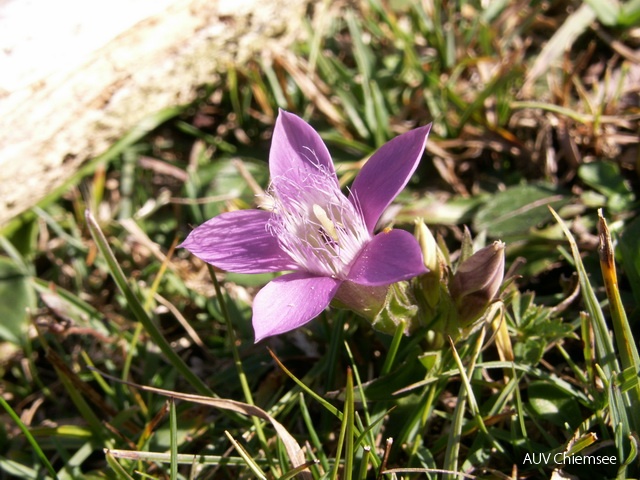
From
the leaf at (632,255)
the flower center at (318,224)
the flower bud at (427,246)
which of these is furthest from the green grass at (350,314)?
the flower center at (318,224)

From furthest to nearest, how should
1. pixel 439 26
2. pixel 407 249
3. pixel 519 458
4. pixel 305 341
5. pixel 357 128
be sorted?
pixel 439 26 < pixel 357 128 < pixel 305 341 < pixel 519 458 < pixel 407 249

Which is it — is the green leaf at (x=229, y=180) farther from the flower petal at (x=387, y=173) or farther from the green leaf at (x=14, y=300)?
the flower petal at (x=387, y=173)

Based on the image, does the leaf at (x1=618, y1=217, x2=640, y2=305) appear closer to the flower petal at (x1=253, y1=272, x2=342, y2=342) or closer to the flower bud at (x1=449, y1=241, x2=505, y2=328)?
the flower bud at (x1=449, y1=241, x2=505, y2=328)

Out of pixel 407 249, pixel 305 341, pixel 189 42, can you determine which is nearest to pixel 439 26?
pixel 189 42

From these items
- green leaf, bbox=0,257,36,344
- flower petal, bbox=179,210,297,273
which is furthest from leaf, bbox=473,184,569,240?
green leaf, bbox=0,257,36,344

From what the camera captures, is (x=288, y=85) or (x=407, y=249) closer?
(x=407, y=249)

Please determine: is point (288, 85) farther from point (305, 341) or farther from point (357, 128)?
point (305, 341)
